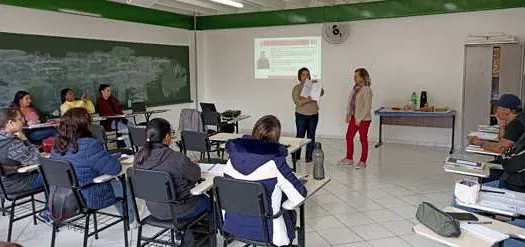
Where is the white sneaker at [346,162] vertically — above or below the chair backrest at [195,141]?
below

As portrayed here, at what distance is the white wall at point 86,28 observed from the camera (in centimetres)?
611

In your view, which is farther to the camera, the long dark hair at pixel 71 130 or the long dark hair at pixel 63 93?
the long dark hair at pixel 63 93

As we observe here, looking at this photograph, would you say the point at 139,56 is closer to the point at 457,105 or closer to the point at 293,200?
the point at 457,105

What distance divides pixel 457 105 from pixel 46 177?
21.9 ft

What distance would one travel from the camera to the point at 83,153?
3.09 m

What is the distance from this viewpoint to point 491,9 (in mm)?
7016

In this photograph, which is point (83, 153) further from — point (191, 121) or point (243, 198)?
point (191, 121)

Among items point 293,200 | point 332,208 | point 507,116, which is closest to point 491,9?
point 507,116

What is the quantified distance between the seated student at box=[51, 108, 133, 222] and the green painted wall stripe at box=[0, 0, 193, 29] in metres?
3.92

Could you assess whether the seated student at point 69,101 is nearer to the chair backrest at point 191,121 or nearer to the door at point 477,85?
the chair backrest at point 191,121

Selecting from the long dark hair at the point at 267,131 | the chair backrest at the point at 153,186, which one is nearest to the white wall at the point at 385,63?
the long dark hair at the point at 267,131

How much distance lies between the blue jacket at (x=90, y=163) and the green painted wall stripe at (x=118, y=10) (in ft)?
13.3

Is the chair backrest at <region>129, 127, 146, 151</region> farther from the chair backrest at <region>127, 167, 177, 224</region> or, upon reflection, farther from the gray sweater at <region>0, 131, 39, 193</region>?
the chair backrest at <region>127, 167, 177, 224</region>

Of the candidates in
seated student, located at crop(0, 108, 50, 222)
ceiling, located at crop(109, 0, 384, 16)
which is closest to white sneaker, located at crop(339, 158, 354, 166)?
ceiling, located at crop(109, 0, 384, 16)
